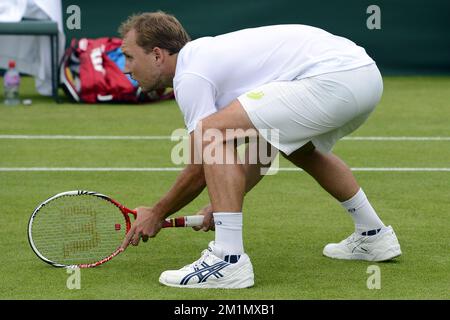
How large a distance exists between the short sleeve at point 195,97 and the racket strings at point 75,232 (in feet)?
2.50

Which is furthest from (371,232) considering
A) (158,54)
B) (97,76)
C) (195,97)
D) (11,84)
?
(11,84)

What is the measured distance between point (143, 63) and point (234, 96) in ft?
1.33

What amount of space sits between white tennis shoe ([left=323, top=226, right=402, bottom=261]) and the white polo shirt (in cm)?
85

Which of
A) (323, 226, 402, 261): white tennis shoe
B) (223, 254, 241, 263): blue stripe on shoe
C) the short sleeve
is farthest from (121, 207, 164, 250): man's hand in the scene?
(323, 226, 402, 261): white tennis shoe

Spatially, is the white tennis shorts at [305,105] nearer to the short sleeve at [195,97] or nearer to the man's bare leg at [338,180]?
the short sleeve at [195,97]

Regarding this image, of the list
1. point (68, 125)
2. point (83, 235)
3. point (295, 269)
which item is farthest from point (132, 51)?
point (68, 125)

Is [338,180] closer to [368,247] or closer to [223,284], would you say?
[368,247]

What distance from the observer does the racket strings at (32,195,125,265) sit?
4.67m

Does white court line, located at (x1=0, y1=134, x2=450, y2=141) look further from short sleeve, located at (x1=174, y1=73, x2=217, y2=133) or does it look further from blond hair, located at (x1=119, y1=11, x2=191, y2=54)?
short sleeve, located at (x1=174, y1=73, x2=217, y2=133)

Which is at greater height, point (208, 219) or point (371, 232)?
point (208, 219)

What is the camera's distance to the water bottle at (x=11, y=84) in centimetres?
1035

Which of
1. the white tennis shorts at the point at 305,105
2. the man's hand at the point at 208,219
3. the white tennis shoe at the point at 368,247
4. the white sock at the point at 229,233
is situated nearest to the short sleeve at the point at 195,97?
the white tennis shorts at the point at 305,105

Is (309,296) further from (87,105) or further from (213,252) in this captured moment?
(87,105)

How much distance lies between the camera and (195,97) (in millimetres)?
4180
